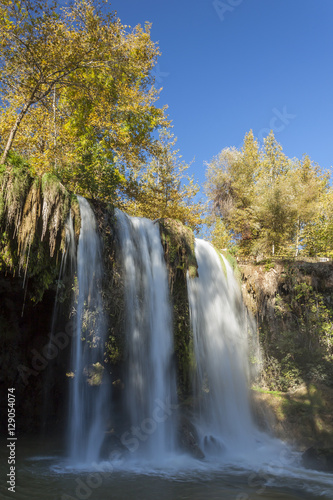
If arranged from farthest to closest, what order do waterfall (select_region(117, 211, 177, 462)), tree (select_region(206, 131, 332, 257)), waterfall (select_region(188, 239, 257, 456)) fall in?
tree (select_region(206, 131, 332, 257)) < waterfall (select_region(188, 239, 257, 456)) < waterfall (select_region(117, 211, 177, 462))

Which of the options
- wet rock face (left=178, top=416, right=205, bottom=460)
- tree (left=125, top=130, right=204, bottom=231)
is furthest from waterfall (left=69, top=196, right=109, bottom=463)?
tree (left=125, top=130, right=204, bottom=231)

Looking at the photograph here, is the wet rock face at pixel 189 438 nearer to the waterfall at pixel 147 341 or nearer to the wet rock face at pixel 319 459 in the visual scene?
the waterfall at pixel 147 341

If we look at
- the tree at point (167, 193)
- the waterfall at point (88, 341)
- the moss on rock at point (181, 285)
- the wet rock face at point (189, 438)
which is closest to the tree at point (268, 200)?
the tree at point (167, 193)

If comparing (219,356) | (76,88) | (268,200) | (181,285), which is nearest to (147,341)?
(181,285)

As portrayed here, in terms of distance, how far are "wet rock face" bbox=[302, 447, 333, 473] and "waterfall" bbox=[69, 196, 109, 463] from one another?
5383 millimetres

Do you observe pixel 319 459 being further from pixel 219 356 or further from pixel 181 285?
pixel 181 285

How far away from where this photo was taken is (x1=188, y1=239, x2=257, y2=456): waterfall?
31.9 ft

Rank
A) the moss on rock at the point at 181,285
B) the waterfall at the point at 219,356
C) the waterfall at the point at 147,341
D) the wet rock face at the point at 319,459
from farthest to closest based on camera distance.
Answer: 1. the moss on rock at the point at 181,285
2. the waterfall at the point at 219,356
3. the waterfall at the point at 147,341
4. the wet rock face at the point at 319,459

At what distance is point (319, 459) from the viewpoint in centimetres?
811

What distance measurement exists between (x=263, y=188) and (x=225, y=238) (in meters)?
4.65

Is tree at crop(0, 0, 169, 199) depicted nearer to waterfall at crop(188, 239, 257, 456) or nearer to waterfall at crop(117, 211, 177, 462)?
waterfall at crop(117, 211, 177, 462)

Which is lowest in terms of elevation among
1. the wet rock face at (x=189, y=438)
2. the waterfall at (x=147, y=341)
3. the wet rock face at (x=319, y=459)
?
the wet rock face at (x=319, y=459)

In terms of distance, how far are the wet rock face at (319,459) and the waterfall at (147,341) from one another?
3.56 meters

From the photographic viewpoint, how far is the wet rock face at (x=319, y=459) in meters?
7.86
